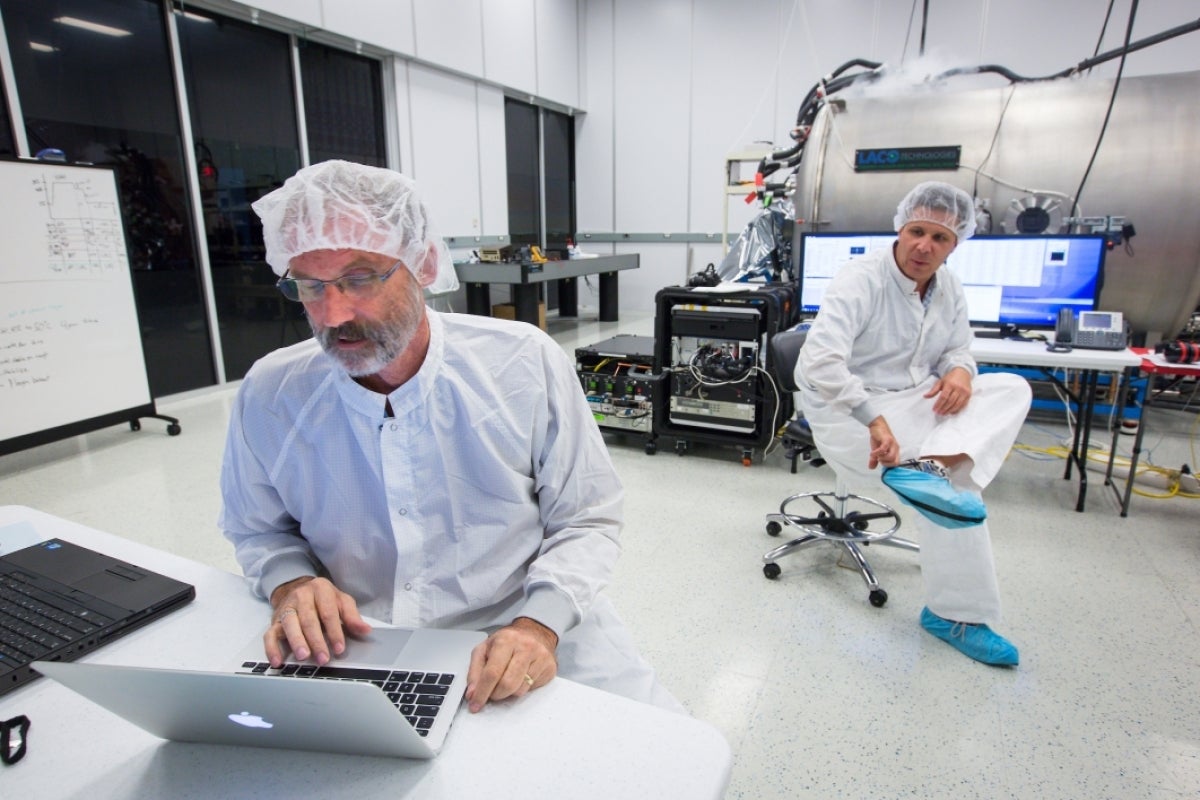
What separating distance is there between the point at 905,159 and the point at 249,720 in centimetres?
412

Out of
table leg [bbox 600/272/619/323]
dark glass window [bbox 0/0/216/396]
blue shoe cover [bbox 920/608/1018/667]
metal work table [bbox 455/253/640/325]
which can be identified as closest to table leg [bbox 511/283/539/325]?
metal work table [bbox 455/253/640/325]

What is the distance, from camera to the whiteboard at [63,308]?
2889 mm

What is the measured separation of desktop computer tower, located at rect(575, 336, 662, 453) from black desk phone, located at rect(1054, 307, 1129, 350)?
5.85 feet

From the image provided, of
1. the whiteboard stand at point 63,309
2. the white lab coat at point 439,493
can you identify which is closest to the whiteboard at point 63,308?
the whiteboard stand at point 63,309

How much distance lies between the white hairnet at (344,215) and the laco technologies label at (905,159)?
3.51m

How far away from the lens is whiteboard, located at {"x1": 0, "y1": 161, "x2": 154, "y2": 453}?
289 centimetres

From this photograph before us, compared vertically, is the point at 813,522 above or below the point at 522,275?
below

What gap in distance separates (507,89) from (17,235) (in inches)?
186

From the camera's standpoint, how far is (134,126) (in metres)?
3.81

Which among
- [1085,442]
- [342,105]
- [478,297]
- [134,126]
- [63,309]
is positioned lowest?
[1085,442]

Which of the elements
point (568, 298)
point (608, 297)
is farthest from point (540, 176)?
point (608, 297)

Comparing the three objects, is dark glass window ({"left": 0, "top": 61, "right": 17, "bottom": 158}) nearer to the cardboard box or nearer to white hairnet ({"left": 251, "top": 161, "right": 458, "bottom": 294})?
the cardboard box

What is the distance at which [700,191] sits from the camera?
741cm

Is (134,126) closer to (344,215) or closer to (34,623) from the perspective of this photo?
(344,215)
